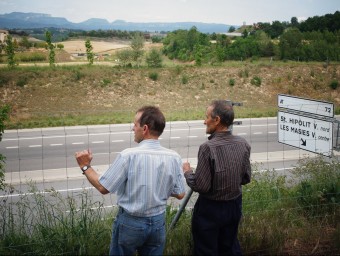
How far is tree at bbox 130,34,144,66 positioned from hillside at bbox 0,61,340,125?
745 centimetres

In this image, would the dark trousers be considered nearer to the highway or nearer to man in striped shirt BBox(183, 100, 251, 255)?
man in striped shirt BBox(183, 100, 251, 255)

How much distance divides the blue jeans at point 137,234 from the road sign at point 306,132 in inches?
138

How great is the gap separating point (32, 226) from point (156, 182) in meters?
2.21

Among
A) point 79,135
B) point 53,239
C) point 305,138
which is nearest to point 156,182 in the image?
point 53,239

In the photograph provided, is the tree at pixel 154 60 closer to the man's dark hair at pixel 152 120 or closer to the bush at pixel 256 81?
the bush at pixel 256 81

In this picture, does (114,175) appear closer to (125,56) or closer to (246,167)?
(246,167)

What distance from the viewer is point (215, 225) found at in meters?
3.49

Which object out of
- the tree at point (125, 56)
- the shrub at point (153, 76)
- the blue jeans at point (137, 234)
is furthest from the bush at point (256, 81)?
the blue jeans at point (137, 234)

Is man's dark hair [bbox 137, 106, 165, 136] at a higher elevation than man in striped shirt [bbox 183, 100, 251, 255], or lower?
higher

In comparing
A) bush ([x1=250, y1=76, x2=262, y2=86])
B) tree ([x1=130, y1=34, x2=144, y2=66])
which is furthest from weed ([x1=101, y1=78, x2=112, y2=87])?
bush ([x1=250, y1=76, x2=262, y2=86])

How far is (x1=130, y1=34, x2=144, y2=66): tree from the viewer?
44.4 metres

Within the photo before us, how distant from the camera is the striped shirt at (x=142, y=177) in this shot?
299 centimetres

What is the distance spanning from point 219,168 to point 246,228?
56.5 inches

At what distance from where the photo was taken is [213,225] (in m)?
3.49
